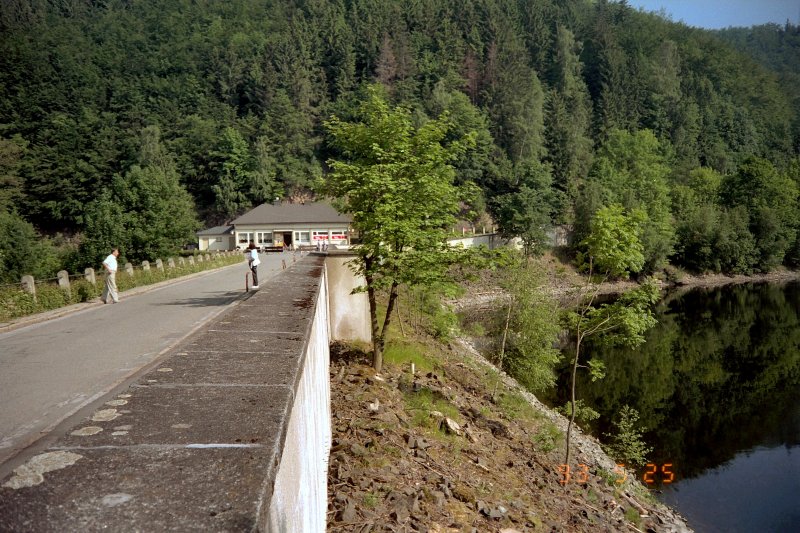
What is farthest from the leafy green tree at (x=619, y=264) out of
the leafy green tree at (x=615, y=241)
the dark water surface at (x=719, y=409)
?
the dark water surface at (x=719, y=409)

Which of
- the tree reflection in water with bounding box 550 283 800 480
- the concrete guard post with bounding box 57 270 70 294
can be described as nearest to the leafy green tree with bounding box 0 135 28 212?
the concrete guard post with bounding box 57 270 70 294

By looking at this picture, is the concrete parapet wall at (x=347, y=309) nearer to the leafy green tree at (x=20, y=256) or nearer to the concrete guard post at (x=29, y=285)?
the concrete guard post at (x=29, y=285)

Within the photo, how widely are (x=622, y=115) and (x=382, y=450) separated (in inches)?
4628

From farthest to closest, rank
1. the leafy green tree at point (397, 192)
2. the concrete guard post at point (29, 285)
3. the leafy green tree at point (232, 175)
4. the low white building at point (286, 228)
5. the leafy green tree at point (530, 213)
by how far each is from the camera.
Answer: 1. the leafy green tree at point (232, 175)
2. the low white building at point (286, 228)
3. the leafy green tree at point (530, 213)
4. the concrete guard post at point (29, 285)
5. the leafy green tree at point (397, 192)

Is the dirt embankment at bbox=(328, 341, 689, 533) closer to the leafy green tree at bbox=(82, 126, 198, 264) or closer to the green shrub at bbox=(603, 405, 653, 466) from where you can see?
the green shrub at bbox=(603, 405, 653, 466)

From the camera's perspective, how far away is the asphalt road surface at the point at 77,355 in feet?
19.3

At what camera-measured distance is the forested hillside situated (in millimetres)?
68375

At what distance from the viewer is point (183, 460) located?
210cm

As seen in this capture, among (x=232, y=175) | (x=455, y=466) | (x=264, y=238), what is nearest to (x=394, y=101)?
(x=232, y=175)

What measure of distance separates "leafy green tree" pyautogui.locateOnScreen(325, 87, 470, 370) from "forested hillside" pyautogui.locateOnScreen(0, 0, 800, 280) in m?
37.2

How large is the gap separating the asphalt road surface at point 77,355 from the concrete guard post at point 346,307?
3124 mm

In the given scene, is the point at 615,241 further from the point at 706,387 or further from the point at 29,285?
the point at 706,387

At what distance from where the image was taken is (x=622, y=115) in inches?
4429

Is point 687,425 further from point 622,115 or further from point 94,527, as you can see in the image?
point 622,115
